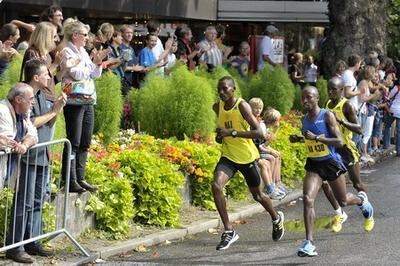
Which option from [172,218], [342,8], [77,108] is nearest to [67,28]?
[77,108]

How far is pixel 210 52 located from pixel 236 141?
802 cm

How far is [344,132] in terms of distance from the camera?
1205 centimetres

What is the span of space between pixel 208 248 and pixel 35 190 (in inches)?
85.1

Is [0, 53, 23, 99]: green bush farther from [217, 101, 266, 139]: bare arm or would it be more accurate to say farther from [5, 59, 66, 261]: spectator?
[217, 101, 266, 139]: bare arm

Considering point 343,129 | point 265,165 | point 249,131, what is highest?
point 249,131

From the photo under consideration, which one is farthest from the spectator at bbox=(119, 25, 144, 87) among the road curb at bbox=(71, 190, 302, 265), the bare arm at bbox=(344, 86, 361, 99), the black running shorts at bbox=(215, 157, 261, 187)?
the black running shorts at bbox=(215, 157, 261, 187)

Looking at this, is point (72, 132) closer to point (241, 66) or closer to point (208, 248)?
point (208, 248)

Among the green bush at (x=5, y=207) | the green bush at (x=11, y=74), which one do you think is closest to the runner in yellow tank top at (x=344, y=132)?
the green bush at (x=11, y=74)

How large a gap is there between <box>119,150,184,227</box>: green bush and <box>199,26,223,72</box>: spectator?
7.12m

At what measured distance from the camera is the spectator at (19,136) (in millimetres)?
8602

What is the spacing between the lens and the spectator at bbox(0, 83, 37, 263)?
8.60 metres

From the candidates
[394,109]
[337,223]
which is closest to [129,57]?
[337,223]

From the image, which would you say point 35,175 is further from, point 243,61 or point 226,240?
point 243,61

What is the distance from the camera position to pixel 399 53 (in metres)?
32.2
